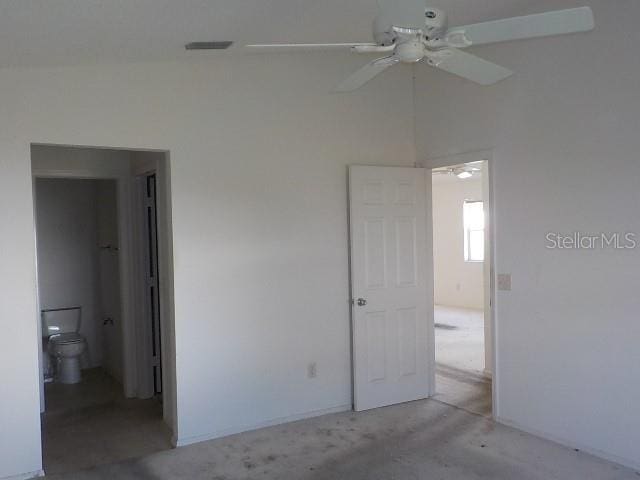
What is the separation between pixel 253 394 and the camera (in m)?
3.97

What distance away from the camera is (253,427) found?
13.0 feet

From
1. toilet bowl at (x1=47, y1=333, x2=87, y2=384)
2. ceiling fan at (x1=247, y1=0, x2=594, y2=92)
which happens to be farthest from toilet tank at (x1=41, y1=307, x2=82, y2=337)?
ceiling fan at (x1=247, y1=0, x2=594, y2=92)

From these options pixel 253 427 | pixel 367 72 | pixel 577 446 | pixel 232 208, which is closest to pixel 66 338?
pixel 253 427

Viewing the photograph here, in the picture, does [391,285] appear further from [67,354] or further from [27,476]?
[67,354]

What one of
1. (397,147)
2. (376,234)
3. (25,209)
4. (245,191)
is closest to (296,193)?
(245,191)

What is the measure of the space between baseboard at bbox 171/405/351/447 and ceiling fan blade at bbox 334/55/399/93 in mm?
2491

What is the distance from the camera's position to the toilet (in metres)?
5.23

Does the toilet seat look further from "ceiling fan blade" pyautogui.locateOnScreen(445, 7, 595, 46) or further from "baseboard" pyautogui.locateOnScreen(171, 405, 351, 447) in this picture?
"ceiling fan blade" pyautogui.locateOnScreen(445, 7, 595, 46)

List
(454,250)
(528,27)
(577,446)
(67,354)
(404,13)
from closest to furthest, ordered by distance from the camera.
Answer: (404,13) → (528,27) → (577,446) → (67,354) → (454,250)

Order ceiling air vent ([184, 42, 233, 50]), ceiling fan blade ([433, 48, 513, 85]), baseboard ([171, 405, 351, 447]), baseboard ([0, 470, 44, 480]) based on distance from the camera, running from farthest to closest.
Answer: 1. baseboard ([171, 405, 351, 447])
2. baseboard ([0, 470, 44, 480])
3. ceiling fan blade ([433, 48, 513, 85])
4. ceiling air vent ([184, 42, 233, 50])

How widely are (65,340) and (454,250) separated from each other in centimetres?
668

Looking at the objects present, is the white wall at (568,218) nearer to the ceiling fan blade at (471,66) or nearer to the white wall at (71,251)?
the ceiling fan blade at (471,66)
